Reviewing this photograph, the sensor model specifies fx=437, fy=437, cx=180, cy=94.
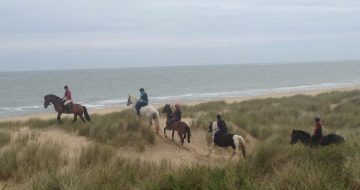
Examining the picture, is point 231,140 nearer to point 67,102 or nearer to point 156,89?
point 67,102

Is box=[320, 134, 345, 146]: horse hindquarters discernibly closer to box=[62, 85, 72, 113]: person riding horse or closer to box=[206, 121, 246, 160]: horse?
box=[206, 121, 246, 160]: horse

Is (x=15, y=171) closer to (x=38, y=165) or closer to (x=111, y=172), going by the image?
(x=38, y=165)

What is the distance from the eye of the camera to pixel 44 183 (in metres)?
7.32

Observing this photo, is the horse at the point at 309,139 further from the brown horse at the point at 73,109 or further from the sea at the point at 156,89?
the sea at the point at 156,89

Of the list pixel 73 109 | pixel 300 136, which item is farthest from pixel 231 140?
pixel 73 109

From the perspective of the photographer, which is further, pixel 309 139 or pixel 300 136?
pixel 300 136

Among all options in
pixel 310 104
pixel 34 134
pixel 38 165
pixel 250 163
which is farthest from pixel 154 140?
pixel 310 104

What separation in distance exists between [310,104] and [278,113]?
4.58m

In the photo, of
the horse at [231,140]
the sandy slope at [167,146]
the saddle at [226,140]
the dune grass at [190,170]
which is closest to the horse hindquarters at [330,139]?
the dune grass at [190,170]

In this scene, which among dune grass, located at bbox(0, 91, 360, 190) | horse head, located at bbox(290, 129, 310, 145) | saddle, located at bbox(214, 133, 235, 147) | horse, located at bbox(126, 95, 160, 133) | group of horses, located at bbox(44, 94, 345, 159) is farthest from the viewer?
horse, located at bbox(126, 95, 160, 133)

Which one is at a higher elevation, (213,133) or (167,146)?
(213,133)

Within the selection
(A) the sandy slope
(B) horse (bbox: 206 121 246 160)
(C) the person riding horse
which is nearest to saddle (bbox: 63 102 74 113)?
(C) the person riding horse

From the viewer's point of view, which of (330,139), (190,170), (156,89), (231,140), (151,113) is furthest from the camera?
(156,89)

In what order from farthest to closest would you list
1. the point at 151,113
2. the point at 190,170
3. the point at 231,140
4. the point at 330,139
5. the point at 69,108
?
1. the point at 69,108
2. the point at 151,113
3. the point at 231,140
4. the point at 330,139
5. the point at 190,170
